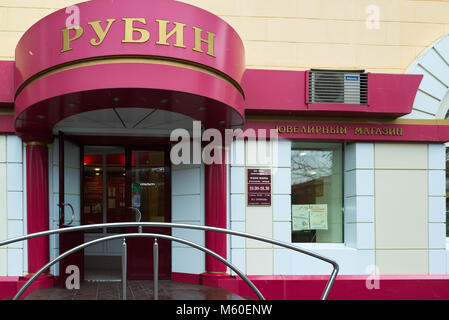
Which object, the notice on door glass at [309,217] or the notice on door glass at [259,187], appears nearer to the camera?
the notice on door glass at [259,187]

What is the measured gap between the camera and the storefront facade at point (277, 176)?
478 cm

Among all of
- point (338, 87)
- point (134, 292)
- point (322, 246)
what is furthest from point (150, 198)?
point (338, 87)

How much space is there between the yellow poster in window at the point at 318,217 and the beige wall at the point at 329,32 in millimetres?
2390

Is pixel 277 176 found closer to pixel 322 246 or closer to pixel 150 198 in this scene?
pixel 322 246

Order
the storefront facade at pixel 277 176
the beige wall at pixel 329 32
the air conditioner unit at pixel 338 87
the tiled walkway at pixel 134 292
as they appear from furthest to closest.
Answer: the beige wall at pixel 329 32, the air conditioner unit at pixel 338 87, the storefront facade at pixel 277 176, the tiled walkway at pixel 134 292

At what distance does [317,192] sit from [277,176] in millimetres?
888

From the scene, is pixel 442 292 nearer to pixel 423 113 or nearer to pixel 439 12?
pixel 423 113

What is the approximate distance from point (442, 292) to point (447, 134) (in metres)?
2.53

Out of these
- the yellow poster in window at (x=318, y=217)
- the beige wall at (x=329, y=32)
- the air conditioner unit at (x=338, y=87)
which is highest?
the beige wall at (x=329, y=32)

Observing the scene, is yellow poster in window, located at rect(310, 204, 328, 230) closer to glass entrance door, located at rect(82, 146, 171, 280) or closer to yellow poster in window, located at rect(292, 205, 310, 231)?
yellow poster in window, located at rect(292, 205, 310, 231)

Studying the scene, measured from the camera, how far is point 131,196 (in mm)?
5445

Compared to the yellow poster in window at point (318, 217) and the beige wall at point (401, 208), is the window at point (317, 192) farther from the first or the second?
the beige wall at point (401, 208)

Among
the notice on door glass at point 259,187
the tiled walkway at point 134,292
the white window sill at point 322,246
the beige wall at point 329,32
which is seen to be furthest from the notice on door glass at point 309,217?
the beige wall at point 329,32

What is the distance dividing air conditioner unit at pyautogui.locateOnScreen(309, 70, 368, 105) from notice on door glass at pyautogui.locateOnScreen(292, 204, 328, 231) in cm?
180
